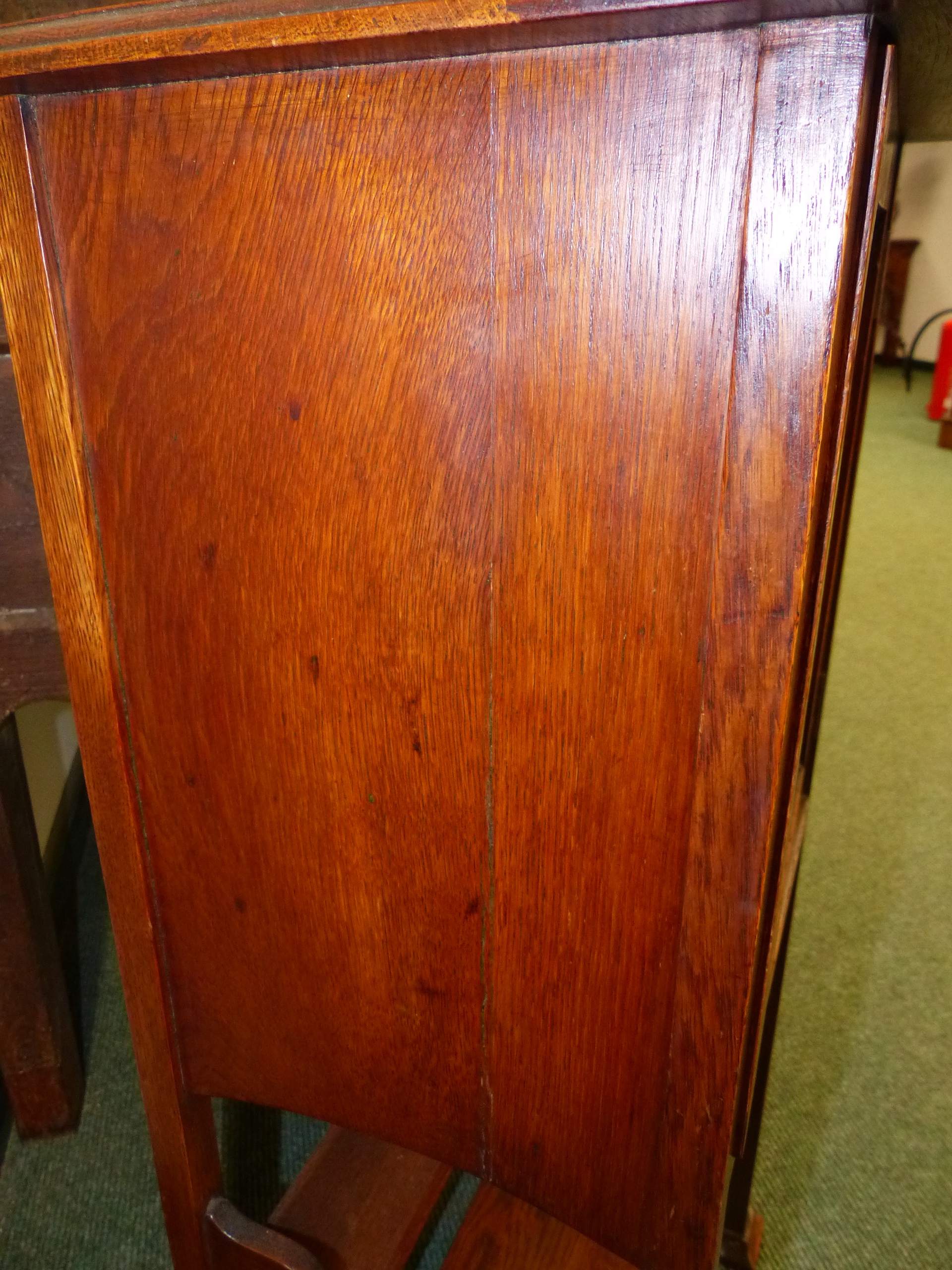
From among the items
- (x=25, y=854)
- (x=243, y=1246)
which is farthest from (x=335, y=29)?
(x=25, y=854)

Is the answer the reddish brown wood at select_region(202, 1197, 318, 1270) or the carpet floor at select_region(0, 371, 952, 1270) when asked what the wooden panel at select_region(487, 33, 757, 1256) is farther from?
the carpet floor at select_region(0, 371, 952, 1270)

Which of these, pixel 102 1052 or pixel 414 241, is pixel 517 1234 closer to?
pixel 102 1052

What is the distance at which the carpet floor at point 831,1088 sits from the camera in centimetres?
124

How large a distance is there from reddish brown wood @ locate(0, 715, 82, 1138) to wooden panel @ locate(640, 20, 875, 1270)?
0.82 meters

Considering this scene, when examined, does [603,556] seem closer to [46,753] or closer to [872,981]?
[872,981]

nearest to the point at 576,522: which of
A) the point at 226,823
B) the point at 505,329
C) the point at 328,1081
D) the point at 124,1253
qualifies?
the point at 505,329

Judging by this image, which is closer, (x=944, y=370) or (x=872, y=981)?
(x=872, y=981)

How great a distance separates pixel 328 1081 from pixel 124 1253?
2.14ft

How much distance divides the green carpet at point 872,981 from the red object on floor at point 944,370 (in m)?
2.30

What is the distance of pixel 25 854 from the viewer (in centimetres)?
121

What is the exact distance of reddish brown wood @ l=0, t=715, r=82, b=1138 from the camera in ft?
3.88

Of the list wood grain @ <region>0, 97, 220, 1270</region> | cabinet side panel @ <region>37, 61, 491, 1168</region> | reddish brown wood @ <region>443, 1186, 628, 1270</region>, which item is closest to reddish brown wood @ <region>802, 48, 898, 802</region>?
cabinet side panel @ <region>37, 61, 491, 1168</region>

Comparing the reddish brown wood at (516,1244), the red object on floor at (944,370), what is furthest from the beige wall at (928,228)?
the reddish brown wood at (516,1244)

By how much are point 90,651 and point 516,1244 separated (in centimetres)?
89
